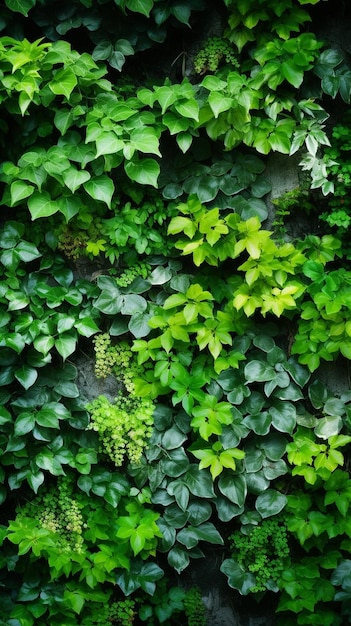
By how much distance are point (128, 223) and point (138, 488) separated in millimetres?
1408

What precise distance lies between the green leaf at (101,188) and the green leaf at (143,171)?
11 centimetres

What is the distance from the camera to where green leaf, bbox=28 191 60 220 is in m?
2.96

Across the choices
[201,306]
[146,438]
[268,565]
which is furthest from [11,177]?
→ [268,565]

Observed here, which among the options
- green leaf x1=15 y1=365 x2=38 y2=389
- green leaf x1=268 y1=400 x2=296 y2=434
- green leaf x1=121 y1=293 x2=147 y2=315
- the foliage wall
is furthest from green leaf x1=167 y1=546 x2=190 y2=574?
green leaf x1=121 y1=293 x2=147 y2=315

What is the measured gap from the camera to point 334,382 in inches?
130

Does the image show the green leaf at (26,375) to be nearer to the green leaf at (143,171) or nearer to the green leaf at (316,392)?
the green leaf at (143,171)

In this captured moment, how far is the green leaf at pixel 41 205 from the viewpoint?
2957 mm

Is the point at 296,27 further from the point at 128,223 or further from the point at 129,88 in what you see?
the point at 128,223

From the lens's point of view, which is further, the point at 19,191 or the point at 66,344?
the point at 66,344

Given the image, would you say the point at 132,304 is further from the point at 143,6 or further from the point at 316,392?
the point at 143,6

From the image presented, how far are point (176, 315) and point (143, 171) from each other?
0.74 metres

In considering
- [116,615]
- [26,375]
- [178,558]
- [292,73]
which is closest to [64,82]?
[292,73]

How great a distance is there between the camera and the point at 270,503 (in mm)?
3193

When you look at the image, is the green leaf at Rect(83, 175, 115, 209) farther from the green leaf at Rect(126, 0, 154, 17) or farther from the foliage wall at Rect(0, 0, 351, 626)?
the green leaf at Rect(126, 0, 154, 17)
